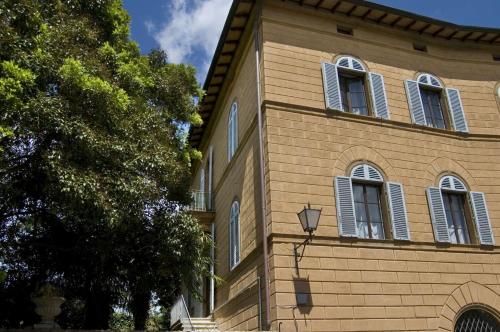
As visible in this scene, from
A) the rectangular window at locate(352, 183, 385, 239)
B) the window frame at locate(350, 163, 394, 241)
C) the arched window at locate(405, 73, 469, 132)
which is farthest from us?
the arched window at locate(405, 73, 469, 132)

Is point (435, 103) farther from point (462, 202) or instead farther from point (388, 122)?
point (462, 202)

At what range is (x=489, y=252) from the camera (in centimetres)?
1123

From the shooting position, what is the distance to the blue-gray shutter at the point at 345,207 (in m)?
10.2

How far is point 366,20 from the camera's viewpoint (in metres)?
13.2

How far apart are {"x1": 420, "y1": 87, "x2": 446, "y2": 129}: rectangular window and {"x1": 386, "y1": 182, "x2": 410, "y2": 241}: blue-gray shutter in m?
2.74

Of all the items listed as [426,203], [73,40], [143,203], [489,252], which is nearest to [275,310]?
[143,203]

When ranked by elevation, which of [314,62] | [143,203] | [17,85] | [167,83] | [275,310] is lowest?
[275,310]

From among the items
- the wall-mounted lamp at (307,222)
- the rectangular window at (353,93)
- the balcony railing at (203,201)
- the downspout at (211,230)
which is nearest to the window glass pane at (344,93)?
the rectangular window at (353,93)

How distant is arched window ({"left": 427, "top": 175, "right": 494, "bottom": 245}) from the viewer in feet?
36.8

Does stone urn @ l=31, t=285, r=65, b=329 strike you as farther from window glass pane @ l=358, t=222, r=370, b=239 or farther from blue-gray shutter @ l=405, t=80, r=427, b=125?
blue-gray shutter @ l=405, t=80, r=427, b=125

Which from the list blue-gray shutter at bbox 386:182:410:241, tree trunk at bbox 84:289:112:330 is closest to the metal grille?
blue-gray shutter at bbox 386:182:410:241

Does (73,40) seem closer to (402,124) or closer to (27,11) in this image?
(27,11)

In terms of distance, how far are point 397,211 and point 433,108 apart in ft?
12.8

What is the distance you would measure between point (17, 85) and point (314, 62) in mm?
7322
